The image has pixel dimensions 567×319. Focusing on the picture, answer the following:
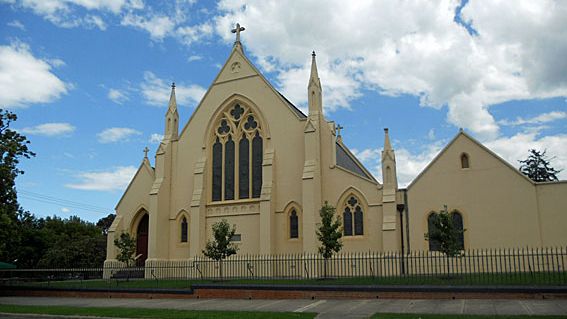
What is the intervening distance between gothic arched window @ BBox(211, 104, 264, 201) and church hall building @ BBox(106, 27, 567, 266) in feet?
0.22

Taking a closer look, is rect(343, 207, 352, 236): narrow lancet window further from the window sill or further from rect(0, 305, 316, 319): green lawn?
rect(0, 305, 316, 319): green lawn

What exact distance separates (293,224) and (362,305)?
13.8m

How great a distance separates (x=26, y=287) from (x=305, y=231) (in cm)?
1450

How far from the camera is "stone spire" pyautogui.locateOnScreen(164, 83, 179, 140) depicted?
35188 mm

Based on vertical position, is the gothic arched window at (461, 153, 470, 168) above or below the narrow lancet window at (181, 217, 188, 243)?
above

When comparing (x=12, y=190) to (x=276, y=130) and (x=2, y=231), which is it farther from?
(x=276, y=130)

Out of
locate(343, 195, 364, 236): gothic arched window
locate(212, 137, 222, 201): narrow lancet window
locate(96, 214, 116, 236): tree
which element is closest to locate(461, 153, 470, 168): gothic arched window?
locate(343, 195, 364, 236): gothic arched window

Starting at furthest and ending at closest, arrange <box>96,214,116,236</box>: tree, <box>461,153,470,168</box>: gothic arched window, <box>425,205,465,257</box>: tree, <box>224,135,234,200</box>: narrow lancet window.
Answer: <box>96,214,116,236</box>: tree → <box>224,135,234,200</box>: narrow lancet window → <box>461,153,470,168</box>: gothic arched window → <box>425,205,465,257</box>: tree

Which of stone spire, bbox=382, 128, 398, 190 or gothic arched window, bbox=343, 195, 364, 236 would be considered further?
gothic arched window, bbox=343, 195, 364, 236

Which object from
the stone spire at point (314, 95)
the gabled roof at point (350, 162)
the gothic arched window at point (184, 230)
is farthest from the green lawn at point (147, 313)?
the gabled roof at point (350, 162)

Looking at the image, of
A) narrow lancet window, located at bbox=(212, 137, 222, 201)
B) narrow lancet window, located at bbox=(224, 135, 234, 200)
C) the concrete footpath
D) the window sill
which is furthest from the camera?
narrow lancet window, located at bbox=(212, 137, 222, 201)

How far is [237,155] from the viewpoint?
32.9m

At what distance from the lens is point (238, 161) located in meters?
32.8

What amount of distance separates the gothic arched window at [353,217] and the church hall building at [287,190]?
6 centimetres
